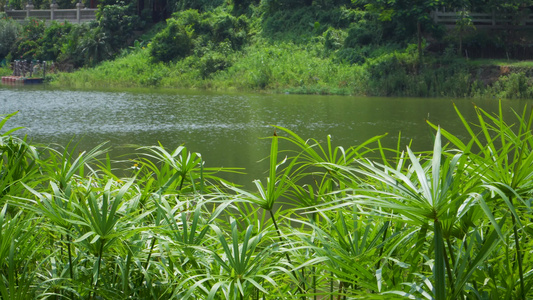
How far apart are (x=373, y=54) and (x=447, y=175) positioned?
73.4 feet

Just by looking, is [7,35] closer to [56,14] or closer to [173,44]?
[56,14]

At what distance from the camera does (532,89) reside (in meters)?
19.0

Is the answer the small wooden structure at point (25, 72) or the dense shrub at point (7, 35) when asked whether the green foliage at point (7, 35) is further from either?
the small wooden structure at point (25, 72)

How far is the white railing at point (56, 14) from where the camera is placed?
120 ft

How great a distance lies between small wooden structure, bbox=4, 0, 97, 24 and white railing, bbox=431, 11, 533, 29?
19.4m

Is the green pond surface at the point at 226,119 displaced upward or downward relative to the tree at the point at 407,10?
downward

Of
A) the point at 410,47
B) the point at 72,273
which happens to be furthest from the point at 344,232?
the point at 410,47

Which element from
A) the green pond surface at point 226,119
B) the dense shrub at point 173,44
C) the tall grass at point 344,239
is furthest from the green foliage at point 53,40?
the tall grass at point 344,239

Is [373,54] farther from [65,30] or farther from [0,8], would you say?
[0,8]

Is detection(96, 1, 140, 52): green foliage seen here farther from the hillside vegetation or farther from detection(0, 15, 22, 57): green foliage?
detection(0, 15, 22, 57): green foliage

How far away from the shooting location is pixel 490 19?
24.4 metres

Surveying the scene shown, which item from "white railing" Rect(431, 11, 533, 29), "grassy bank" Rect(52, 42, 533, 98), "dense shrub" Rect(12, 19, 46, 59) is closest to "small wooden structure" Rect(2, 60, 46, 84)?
"grassy bank" Rect(52, 42, 533, 98)

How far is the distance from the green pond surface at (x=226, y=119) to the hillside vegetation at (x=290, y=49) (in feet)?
5.66

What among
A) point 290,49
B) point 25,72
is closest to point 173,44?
point 290,49
